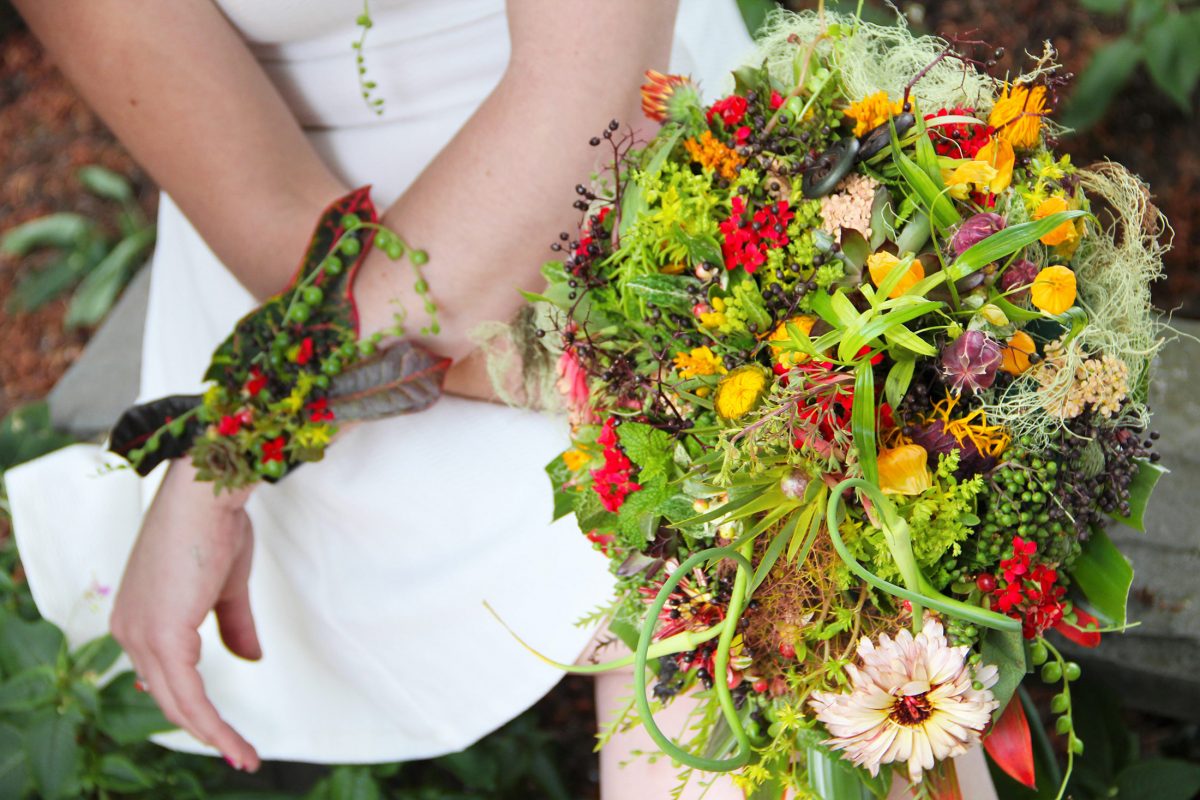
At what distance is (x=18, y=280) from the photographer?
2.69m

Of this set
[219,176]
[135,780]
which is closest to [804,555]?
[219,176]

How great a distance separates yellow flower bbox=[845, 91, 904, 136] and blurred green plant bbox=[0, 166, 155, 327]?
2298 mm

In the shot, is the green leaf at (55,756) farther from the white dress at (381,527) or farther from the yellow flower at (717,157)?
the yellow flower at (717,157)

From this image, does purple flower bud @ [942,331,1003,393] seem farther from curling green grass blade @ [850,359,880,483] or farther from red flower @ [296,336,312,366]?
red flower @ [296,336,312,366]

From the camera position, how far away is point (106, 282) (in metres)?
2.55

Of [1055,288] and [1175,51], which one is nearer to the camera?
[1055,288]

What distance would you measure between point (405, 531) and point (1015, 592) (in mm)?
680

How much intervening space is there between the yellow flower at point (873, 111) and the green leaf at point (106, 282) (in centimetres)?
230

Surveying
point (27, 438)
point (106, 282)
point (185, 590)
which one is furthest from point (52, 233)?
point (185, 590)

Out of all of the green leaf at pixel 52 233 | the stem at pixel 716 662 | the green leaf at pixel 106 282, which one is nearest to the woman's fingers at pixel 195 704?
the stem at pixel 716 662

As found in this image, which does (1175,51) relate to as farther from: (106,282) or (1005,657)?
(106,282)

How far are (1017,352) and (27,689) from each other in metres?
1.35

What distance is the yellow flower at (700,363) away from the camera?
70cm

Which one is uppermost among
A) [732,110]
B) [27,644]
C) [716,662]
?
[732,110]
